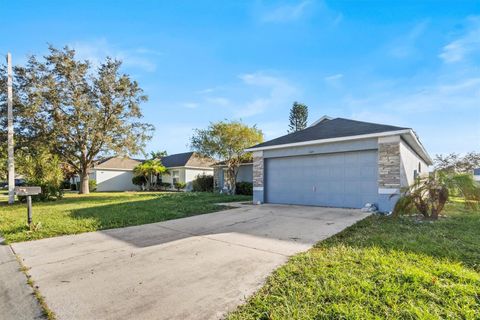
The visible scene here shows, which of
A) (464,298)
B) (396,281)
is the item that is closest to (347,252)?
(396,281)

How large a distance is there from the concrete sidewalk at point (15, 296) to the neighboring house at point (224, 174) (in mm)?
16759

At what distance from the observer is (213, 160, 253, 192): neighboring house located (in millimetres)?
20781

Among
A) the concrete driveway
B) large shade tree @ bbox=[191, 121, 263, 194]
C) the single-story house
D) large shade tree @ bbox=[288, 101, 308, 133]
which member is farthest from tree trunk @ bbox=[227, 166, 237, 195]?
large shade tree @ bbox=[288, 101, 308, 133]

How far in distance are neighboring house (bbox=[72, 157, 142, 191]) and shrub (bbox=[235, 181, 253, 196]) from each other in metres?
15.8

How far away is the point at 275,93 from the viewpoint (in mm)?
14641

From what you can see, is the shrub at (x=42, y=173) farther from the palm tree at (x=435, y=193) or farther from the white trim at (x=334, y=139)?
the palm tree at (x=435, y=193)

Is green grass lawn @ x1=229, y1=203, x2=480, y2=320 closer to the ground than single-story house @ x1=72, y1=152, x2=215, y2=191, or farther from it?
closer to the ground

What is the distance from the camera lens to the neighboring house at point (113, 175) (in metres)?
29.4

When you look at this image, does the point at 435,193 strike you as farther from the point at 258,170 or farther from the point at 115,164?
the point at 115,164

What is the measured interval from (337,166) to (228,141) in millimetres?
9855

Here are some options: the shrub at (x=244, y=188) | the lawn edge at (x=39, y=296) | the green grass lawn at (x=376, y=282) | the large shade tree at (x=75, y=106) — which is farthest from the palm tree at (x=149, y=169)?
the green grass lawn at (x=376, y=282)

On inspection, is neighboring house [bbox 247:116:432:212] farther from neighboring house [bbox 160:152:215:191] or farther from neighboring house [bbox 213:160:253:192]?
neighboring house [bbox 160:152:215:191]

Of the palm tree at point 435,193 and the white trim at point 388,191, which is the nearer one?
the palm tree at point 435,193

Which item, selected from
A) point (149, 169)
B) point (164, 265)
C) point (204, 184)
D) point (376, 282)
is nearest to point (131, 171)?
point (149, 169)
